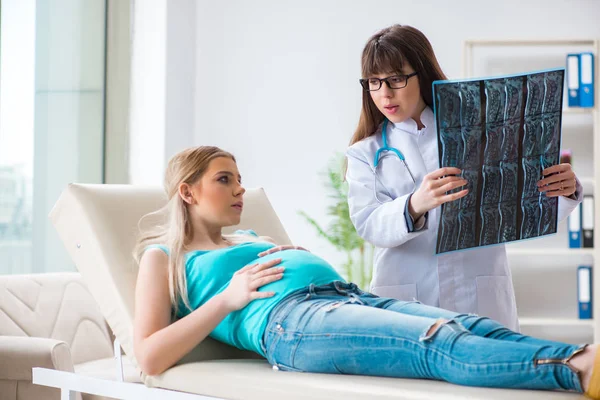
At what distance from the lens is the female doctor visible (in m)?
1.67

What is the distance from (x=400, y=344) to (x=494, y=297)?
0.45m

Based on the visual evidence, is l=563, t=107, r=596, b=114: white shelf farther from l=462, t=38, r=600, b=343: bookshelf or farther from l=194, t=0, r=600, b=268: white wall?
l=194, t=0, r=600, b=268: white wall

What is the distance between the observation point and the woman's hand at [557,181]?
162 centimetres

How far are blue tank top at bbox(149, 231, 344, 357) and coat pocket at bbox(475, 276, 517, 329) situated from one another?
325 mm

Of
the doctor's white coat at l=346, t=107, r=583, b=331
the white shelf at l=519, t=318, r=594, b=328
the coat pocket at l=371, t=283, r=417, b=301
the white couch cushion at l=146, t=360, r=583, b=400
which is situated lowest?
the white shelf at l=519, t=318, r=594, b=328

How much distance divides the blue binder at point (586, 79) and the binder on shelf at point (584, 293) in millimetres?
854

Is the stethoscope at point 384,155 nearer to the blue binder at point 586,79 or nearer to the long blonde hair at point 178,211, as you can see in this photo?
the long blonde hair at point 178,211

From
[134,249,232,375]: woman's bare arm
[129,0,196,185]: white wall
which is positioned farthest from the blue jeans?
[129,0,196,185]: white wall

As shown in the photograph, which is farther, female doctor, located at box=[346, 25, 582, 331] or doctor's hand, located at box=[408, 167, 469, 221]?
female doctor, located at box=[346, 25, 582, 331]

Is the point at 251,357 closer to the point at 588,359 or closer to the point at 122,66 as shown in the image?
the point at 588,359

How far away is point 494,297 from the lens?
1.72 metres

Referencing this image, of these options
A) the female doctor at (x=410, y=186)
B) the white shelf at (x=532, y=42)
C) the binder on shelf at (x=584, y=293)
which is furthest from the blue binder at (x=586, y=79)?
the female doctor at (x=410, y=186)

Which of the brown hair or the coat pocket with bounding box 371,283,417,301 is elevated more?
the brown hair

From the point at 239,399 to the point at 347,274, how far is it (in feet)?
9.17
